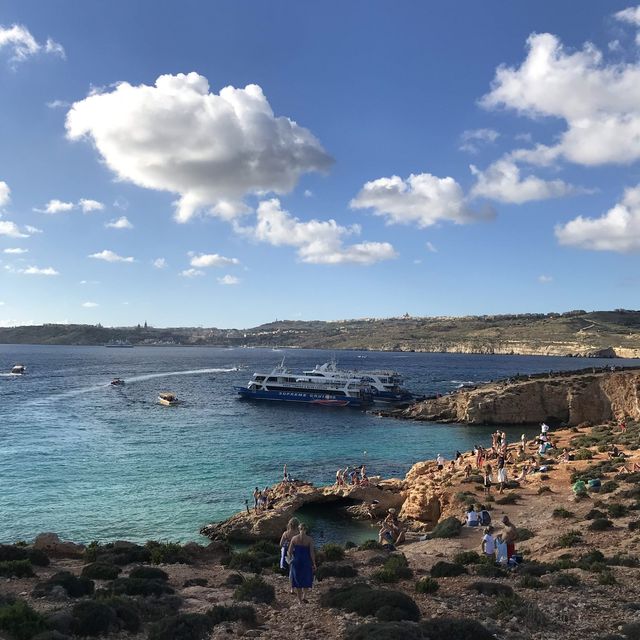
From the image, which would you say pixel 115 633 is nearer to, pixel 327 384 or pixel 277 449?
pixel 277 449

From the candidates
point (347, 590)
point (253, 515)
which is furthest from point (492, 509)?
point (347, 590)

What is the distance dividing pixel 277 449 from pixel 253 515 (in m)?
18.3

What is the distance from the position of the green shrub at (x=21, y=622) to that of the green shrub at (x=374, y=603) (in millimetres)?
4955

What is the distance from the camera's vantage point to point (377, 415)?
63938 millimetres

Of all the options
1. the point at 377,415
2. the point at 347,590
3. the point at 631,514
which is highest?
the point at 347,590

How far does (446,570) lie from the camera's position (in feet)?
42.5

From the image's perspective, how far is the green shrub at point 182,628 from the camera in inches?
331

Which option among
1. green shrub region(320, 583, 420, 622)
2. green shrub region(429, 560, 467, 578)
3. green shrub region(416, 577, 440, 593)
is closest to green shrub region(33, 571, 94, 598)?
green shrub region(320, 583, 420, 622)

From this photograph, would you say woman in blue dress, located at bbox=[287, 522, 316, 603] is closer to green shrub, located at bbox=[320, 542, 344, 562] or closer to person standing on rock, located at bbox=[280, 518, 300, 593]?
person standing on rock, located at bbox=[280, 518, 300, 593]

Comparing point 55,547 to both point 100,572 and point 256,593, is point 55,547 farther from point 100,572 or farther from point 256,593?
point 256,593

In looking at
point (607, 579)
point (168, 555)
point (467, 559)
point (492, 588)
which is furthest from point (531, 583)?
point (168, 555)

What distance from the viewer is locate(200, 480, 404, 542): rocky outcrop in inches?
898

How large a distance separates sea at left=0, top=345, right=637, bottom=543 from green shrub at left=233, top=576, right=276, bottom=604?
12855 mm

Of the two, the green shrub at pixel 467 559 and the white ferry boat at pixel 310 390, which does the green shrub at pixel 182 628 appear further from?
the white ferry boat at pixel 310 390
